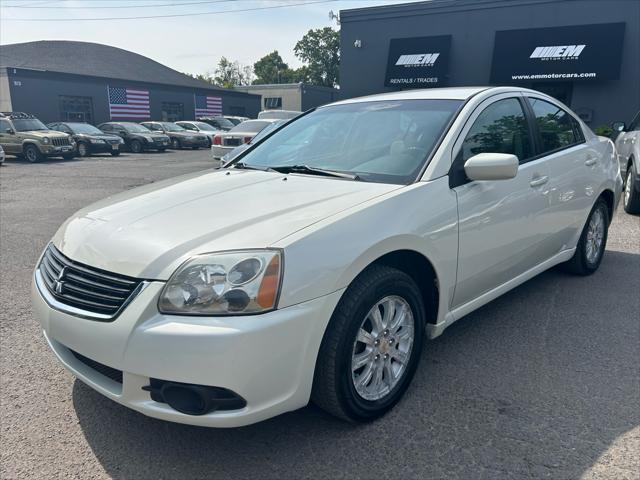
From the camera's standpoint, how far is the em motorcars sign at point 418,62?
18.0m

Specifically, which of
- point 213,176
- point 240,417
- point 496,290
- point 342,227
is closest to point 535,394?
point 496,290

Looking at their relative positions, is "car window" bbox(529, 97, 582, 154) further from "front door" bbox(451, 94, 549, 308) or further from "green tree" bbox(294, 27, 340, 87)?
"green tree" bbox(294, 27, 340, 87)

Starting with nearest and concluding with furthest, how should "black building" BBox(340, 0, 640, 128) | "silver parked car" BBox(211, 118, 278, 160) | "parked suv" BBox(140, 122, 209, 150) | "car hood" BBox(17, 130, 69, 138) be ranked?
"silver parked car" BBox(211, 118, 278, 160) → "black building" BBox(340, 0, 640, 128) → "car hood" BBox(17, 130, 69, 138) → "parked suv" BBox(140, 122, 209, 150)

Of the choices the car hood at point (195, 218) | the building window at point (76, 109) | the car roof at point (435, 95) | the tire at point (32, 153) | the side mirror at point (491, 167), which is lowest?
the tire at point (32, 153)

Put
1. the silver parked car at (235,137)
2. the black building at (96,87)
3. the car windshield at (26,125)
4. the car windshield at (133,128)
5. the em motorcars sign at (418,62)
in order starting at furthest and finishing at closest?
1. the black building at (96,87)
2. the car windshield at (133,128)
3. the car windshield at (26,125)
4. the em motorcars sign at (418,62)
5. the silver parked car at (235,137)

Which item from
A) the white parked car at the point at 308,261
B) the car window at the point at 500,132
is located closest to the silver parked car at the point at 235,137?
the white parked car at the point at 308,261

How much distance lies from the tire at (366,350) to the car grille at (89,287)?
90 cm

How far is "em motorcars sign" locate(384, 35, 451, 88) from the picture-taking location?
1800 cm

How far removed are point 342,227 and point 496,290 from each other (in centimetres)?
159

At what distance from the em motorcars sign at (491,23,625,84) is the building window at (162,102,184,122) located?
25.2 m

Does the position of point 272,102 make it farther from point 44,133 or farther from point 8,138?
point 8,138

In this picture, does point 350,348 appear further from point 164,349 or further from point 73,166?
point 73,166

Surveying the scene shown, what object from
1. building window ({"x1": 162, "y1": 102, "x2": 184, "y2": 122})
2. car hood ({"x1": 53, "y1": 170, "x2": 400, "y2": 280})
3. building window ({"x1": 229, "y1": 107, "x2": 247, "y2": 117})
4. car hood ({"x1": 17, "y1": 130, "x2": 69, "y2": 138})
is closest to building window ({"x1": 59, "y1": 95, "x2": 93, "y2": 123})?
building window ({"x1": 162, "y1": 102, "x2": 184, "y2": 122})

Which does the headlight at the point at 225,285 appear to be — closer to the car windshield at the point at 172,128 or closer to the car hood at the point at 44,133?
the car hood at the point at 44,133
